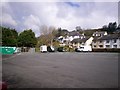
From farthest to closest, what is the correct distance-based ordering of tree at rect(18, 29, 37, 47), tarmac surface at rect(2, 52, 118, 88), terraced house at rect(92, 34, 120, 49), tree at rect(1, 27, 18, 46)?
terraced house at rect(92, 34, 120, 49), tree at rect(18, 29, 37, 47), tree at rect(1, 27, 18, 46), tarmac surface at rect(2, 52, 118, 88)

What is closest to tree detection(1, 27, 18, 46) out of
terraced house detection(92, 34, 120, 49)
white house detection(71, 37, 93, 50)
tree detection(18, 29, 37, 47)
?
tree detection(18, 29, 37, 47)

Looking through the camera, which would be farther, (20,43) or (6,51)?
(20,43)

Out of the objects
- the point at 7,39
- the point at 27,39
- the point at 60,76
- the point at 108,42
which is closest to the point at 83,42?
the point at 108,42

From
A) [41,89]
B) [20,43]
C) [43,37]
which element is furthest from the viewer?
[43,37]

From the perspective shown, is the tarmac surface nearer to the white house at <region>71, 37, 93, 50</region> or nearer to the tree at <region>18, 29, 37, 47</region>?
the tree at <region>18, 29, 37, 47</region>

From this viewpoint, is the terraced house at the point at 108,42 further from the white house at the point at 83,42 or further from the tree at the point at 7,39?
the tree at the point at 7,39

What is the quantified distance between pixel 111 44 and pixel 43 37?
30.2 metres

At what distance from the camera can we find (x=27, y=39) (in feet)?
263

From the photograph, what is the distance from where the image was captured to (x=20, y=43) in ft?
260

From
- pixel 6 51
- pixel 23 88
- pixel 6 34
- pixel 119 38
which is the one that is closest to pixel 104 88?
pixel 23 88

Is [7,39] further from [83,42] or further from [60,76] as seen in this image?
[60,76]

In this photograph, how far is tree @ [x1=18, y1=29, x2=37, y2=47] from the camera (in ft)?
262

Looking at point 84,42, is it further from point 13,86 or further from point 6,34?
point 13,86

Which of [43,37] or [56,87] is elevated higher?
[43,37]
